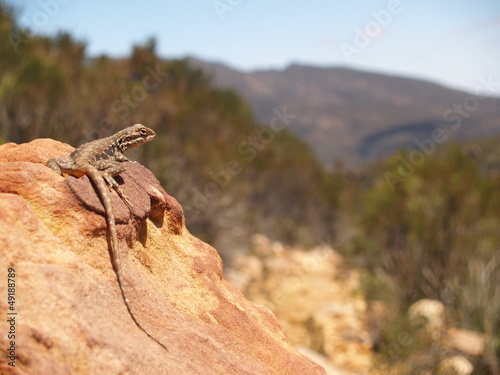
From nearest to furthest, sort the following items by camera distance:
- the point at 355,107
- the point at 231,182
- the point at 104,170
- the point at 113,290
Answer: the point at 113,290, the point at 104,170, the point at 231,182, the point at 355,107

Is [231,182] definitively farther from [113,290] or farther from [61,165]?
[113,290]

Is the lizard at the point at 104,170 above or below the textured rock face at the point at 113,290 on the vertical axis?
above

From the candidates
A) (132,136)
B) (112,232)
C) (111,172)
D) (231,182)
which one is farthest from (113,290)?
(231,182)

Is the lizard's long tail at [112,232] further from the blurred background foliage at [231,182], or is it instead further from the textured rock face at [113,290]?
the blurred background foliage at [231,182]

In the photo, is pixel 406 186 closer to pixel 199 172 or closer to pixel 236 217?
pixel 236 217

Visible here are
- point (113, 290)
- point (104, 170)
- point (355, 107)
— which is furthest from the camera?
point (355, 107)

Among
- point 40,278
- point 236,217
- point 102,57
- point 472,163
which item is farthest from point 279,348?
point 102,57

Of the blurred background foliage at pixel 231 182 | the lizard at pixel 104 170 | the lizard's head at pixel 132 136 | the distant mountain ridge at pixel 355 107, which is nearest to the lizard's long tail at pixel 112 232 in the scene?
the lizard at pixel 104 170
